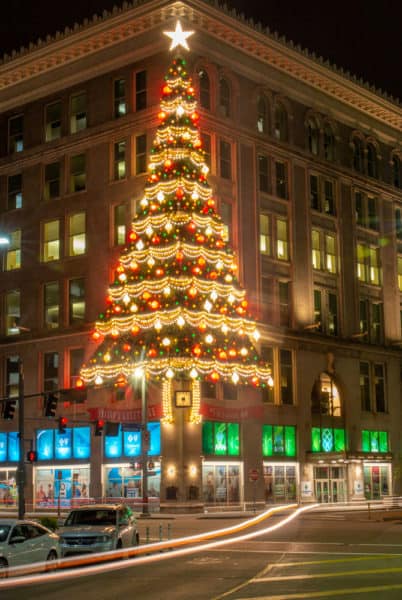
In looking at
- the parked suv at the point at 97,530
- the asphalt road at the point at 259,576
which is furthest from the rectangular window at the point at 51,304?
the parked suv at the point at 97,530

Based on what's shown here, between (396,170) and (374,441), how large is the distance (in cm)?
2489

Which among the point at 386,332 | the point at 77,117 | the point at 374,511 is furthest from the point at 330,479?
the point at 77,117

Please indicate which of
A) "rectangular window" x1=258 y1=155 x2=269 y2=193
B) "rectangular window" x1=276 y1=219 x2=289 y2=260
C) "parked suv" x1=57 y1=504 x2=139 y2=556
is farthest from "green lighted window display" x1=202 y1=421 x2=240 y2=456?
"parked suv" x1=57 y1=504 x2=139 y2=556

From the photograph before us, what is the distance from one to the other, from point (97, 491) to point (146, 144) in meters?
23.2

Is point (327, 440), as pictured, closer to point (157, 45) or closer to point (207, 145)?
point (207, 145)

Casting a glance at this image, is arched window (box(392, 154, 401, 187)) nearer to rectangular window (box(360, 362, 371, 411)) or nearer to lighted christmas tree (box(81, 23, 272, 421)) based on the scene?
rectangular window (box(360, 362, 371, 411))

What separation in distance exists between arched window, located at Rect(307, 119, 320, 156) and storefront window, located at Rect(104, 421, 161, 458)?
27.4 m

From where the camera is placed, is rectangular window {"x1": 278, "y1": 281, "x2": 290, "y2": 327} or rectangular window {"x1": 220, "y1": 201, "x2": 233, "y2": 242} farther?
rectangular window {"x1": 278, "y1": 281, "x2": 290, "y2": 327}

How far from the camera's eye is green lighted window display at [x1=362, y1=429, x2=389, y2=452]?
73.1 m

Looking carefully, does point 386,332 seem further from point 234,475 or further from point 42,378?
point 42,378

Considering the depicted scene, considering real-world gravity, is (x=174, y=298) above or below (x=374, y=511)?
above

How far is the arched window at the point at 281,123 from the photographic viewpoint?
71.2 metres

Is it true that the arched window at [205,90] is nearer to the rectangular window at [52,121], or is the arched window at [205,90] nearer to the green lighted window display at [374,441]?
the rectangular window at [52,121]

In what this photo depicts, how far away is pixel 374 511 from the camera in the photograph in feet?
193
